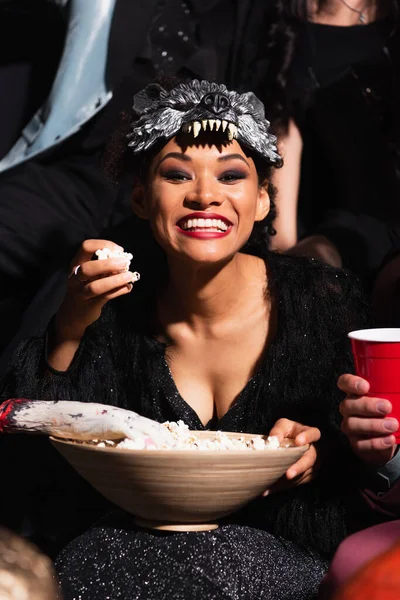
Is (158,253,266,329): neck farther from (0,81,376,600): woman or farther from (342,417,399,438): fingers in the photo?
(342,417,399,438): fingers

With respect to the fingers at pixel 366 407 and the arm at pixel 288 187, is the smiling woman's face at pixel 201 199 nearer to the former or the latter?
the fingers at pixel 366 407

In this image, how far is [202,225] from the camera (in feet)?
5.45

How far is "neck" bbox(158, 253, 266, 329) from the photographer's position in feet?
5.75

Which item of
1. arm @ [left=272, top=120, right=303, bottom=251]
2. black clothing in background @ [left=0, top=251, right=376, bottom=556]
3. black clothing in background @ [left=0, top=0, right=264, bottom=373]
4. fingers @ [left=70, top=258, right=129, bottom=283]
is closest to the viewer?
fingers @ [left=70, top=258, right=129, bottom=283]

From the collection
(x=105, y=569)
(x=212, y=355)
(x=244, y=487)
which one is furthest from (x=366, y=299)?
(x=105, y=569)

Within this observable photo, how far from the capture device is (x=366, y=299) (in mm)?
1804

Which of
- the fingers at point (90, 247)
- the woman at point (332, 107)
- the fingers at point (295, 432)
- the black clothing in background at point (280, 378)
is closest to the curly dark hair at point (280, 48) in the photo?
the woman at point (332, 107)

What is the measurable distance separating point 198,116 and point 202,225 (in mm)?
178

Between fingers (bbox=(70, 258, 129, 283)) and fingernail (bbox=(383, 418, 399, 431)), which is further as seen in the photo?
fingers (bbox=(70, 258, 129, 283))

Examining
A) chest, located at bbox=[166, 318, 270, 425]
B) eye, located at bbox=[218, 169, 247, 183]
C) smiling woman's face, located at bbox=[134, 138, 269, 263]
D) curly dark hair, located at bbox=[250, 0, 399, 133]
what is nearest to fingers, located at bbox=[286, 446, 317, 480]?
chest, located at bbox=[166, 318, 270, 425]

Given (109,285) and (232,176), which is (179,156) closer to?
(232,176)

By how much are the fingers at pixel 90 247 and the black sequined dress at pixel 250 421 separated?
0.19 metres

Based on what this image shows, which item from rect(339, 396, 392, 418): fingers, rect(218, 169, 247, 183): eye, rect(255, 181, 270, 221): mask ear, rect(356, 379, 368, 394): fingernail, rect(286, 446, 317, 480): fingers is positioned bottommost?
rect(286, 446, 317, 480): fingers

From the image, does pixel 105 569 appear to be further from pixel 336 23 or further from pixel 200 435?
pixel 336 23
